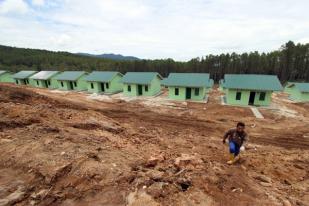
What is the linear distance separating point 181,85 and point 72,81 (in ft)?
70.4

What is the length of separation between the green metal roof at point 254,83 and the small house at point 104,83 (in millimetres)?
17565

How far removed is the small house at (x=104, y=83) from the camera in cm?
2850

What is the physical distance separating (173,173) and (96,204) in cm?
204

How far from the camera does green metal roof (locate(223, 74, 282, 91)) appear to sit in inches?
760

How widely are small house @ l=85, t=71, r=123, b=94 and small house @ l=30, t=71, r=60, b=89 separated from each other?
10623 mm

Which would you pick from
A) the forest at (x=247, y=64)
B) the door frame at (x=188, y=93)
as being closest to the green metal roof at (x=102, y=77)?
the door frame at (x=188, y=93)

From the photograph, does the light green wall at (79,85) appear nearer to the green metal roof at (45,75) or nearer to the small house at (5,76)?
the green metal roof at (45,75)

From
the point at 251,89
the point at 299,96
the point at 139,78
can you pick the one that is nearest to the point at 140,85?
the point at 139,78

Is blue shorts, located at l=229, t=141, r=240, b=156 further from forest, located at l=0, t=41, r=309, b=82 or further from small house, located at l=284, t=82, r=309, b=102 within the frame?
forest, located at l=0, t=41, r=309, b=82

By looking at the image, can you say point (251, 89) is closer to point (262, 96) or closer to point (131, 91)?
point (262, 96)

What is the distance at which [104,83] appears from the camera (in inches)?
1147

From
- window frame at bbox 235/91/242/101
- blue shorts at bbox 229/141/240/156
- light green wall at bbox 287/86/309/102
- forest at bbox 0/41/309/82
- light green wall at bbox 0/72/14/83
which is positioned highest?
forest at bbox 0/41/309/82

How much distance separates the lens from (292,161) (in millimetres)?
6863

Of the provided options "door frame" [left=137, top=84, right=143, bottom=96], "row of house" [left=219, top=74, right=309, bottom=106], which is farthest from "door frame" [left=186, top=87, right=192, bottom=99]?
"door frame" [left=137, top=84, right=143, bottom=96]
